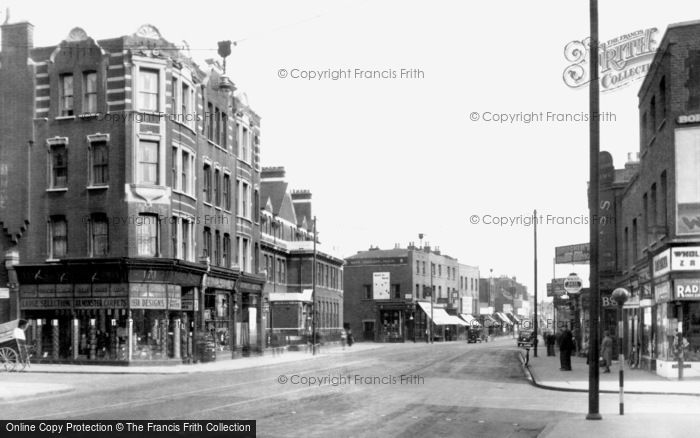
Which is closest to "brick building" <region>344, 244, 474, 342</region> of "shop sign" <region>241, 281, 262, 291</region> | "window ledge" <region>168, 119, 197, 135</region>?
"shop sign" <region>241, 281, 262, 291</region>

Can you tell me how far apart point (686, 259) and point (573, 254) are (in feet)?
61.2

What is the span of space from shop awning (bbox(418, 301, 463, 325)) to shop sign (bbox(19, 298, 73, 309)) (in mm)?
57406

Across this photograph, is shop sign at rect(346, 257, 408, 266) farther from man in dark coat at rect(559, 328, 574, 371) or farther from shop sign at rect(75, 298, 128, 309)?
man in dark coat at rect(559, 328, 574, 371)

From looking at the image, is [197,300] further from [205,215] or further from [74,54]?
[74,54]

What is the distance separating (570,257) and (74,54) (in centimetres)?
2746

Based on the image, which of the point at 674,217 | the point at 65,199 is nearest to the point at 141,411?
the point at 674,217

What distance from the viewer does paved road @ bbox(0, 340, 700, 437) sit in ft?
50.6

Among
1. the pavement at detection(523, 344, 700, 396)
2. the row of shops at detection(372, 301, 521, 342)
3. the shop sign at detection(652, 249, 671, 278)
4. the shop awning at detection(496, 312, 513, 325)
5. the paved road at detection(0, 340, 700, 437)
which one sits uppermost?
the shop sign at detection(652, 249, 671, 278)

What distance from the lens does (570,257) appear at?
46188 millimetres

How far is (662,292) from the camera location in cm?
2898

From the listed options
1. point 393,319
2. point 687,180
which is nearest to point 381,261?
point 393,319

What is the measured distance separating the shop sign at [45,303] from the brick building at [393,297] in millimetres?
53073

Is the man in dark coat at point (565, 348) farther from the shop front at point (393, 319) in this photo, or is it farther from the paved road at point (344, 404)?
the shop front at point (393, 319)

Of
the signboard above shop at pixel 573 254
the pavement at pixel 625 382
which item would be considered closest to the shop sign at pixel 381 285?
the signboard above shop at pixel 573 254
